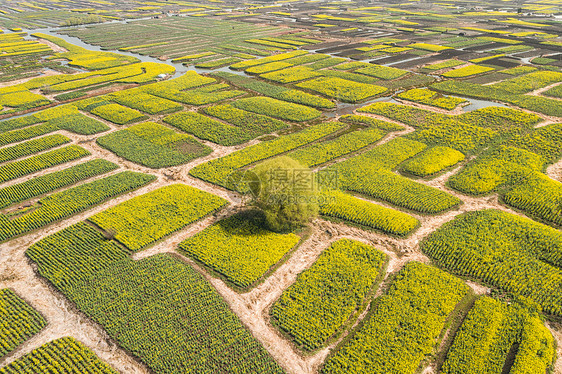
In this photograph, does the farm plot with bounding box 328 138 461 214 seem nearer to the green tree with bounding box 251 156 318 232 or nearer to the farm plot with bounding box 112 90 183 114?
the green tree with bounding box 251 156 318 232

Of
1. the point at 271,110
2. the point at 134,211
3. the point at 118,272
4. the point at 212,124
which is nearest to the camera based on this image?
the point at 118,272

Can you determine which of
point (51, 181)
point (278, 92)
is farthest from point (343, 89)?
point (51, 181)

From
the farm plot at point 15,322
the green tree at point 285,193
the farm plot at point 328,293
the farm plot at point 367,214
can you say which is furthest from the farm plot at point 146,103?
the farm plot at point 328,293

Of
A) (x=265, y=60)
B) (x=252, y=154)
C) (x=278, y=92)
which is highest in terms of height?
(x=265, y=60)

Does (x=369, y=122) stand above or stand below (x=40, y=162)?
above

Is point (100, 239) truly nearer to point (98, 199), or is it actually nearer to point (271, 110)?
point (98, 199)

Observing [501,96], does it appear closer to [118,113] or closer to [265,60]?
[265,60]

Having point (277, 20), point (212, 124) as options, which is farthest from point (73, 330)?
point (277, 20)
